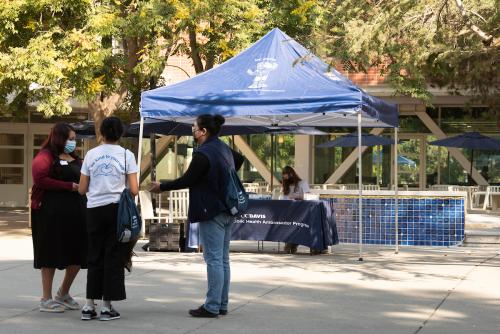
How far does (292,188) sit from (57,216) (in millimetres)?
7362

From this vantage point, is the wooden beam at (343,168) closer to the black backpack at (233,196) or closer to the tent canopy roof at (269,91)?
the tent canopy roof at (269,91)

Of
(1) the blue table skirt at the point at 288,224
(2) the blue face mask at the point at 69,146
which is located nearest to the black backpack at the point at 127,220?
(2) the blue face mask at the point at 69,146

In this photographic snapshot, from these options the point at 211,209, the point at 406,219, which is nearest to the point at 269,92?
the point at 406,219

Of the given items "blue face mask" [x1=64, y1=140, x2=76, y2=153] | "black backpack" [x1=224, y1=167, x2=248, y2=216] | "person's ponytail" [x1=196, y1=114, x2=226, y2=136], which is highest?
"person's ponytail" [x1=196, y1=114, x2=226, y2=136]

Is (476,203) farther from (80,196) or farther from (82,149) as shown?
(80,196)

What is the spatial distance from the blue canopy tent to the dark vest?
15.0 feet

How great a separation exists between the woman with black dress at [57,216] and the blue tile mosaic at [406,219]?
25.8 feet

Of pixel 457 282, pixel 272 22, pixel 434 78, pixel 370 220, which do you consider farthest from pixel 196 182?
pixel 434 78

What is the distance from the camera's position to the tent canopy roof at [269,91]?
13.4 meters

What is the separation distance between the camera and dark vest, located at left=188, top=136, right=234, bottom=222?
8523mm

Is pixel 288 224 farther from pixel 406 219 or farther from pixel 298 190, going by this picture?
pixel 406 219

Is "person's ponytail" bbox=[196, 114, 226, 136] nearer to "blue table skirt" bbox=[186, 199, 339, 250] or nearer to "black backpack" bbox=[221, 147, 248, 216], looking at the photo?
"black backpack" bbox=[221, 147, 248, 216]

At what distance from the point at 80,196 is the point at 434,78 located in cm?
1749

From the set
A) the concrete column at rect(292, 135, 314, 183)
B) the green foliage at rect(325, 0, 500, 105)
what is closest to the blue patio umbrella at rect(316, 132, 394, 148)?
the green foliage at rect(325, 0, 500, 105)
